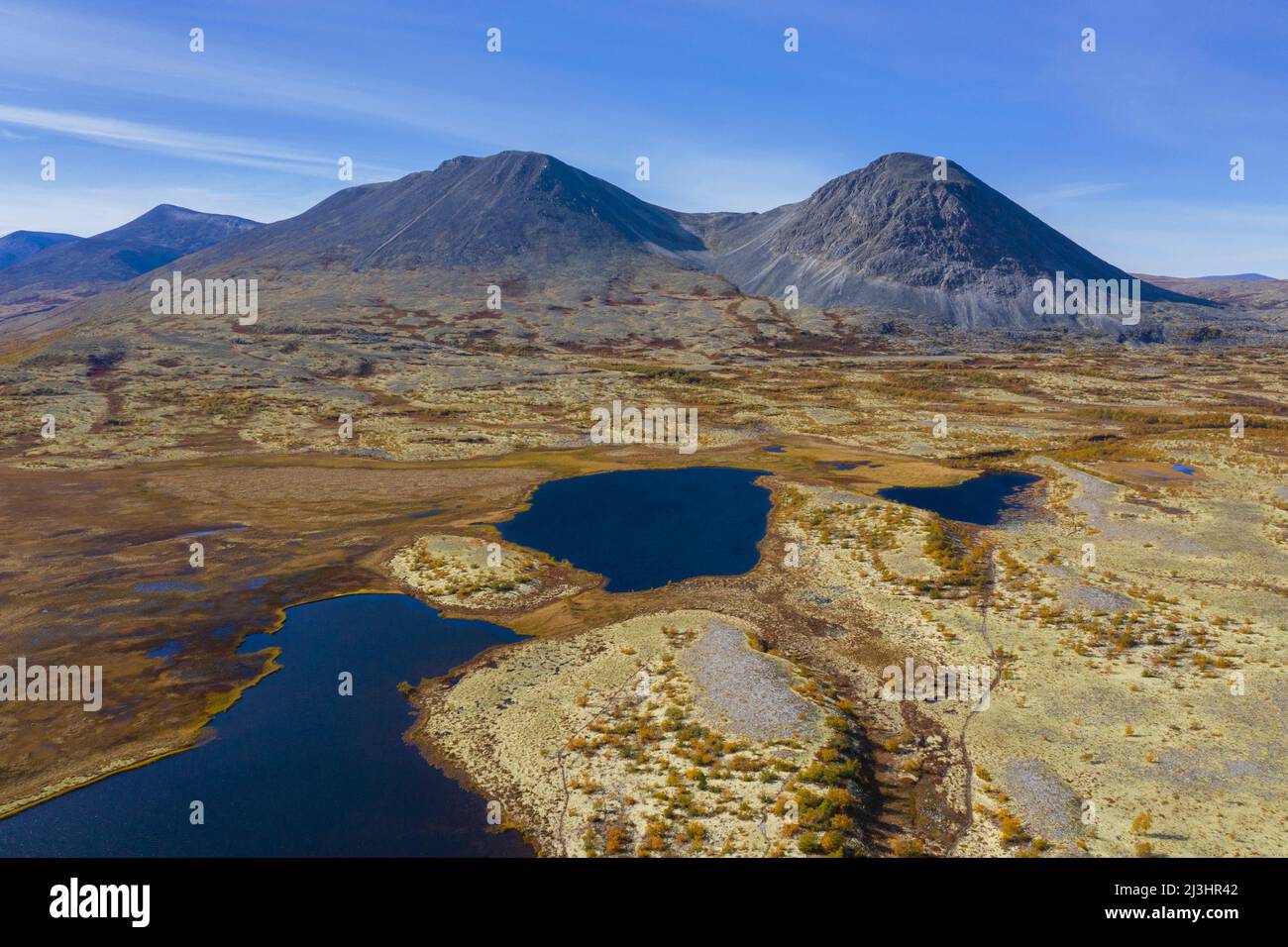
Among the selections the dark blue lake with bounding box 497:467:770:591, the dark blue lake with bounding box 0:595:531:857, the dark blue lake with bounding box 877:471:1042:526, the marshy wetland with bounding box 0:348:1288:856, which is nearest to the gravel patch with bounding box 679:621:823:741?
the marshy wetland with bounding box 0:348:1288:856

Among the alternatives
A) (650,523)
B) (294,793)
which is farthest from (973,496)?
(294,793)

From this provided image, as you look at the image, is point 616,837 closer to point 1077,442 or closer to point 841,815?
point 841,815

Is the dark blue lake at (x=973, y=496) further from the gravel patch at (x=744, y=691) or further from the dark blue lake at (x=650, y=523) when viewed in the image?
the gravel patch at (x=744, y=691)

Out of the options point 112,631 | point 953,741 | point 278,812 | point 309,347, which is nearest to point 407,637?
point 278,812

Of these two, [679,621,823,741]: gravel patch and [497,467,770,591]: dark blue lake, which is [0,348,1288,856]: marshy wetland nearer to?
[679,621,823,741]: gravel patch

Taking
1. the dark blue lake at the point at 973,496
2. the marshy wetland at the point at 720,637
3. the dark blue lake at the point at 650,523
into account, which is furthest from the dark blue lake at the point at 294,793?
the dark blue lake at the point at 973,496

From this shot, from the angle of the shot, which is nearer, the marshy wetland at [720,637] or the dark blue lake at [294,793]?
the dark blue lake at [294,793]
